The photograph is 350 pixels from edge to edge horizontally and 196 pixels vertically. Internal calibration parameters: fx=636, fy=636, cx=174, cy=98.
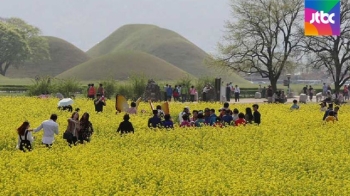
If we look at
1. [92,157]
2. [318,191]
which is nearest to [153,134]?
[92,157]

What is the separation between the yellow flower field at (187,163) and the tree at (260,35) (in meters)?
33.7

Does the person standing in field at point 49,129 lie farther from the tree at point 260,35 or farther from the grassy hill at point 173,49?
the grassy hill at point 173,49

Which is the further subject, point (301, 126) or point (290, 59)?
point (290, 59)

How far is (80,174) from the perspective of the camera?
1312cm

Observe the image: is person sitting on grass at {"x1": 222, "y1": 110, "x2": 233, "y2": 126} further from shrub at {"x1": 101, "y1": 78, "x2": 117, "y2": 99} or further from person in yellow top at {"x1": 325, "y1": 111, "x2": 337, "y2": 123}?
shrub at {"x1": 101, "y1": 78, "x2": 117, "y2": 99}

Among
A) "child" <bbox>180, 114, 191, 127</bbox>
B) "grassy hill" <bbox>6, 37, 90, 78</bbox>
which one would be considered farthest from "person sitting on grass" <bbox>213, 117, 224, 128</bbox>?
"grassy hill" <bbox>6, 37, 90, 78</bbox>

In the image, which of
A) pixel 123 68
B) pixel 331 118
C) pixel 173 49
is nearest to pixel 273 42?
pixel 331 118

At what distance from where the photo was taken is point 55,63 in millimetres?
152875

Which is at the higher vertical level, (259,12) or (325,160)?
(259,12)

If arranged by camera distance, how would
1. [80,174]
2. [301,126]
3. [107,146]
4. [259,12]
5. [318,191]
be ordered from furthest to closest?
1. [259,12]
2. [301,126]
3. [107,146]
4. [80,174]
5. [318,191]

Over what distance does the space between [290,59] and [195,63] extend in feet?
329

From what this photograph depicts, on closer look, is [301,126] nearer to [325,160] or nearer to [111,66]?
[325,160]

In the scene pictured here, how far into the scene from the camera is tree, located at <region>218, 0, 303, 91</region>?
56750 mm

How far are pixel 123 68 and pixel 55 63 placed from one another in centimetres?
4134
